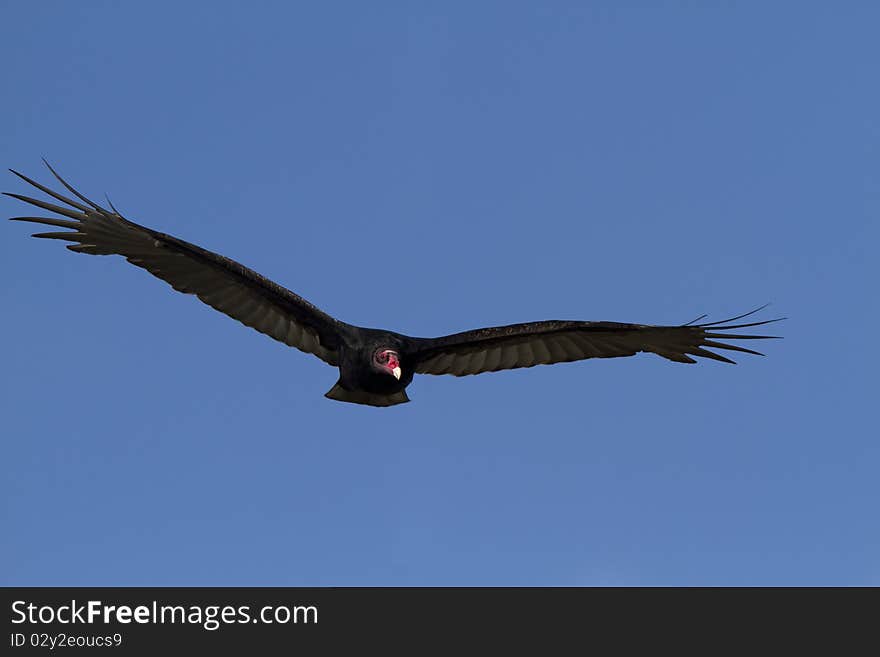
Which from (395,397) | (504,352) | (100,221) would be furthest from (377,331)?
(100,221)

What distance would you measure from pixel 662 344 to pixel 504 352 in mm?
2019

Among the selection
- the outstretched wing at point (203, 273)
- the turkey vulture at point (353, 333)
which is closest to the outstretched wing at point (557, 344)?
the turkey vulture at point (353, 333)

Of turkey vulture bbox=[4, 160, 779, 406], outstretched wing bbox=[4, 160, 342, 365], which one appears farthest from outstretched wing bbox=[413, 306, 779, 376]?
outstretched wing bbox=[4, 160, 342, 365]

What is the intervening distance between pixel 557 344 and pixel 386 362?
8.20 feet

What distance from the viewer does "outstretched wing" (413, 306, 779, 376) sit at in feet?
45.8

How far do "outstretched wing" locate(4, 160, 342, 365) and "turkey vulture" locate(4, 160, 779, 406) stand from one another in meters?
0.01

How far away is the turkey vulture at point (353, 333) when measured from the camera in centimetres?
1312

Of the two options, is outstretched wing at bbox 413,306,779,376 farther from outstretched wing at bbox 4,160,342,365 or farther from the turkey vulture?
outstretched wing at bbox 4,160,342,365

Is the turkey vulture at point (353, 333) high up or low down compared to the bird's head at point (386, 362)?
up

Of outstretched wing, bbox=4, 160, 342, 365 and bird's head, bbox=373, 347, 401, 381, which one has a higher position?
outstretched wing, bbox=4, 160, 342, 365

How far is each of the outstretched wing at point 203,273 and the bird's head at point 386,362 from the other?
0.79m

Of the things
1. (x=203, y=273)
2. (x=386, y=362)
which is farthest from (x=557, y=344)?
(x=203, y=273)

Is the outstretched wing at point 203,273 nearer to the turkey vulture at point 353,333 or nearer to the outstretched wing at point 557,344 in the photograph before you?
the turkey vulture at point 353,333
